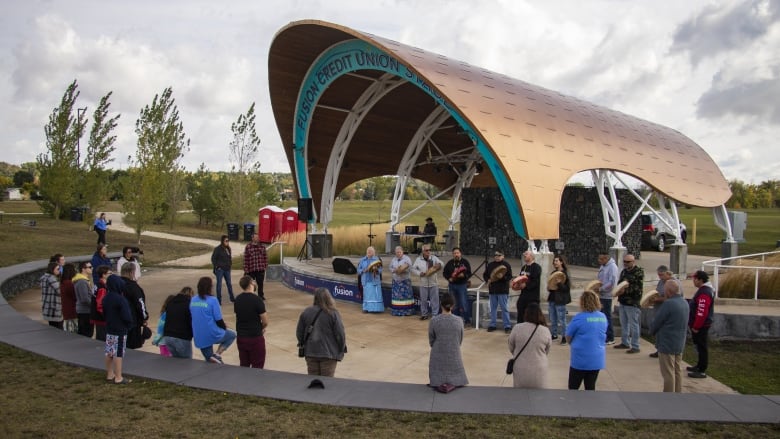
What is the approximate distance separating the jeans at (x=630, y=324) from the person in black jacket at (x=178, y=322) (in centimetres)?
652

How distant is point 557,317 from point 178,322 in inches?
244

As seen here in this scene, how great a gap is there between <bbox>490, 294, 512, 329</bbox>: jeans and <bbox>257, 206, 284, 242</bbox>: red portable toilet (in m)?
23.5

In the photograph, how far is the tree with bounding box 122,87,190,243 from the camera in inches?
1114

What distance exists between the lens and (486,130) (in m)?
11.3

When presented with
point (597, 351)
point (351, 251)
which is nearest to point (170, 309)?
point (597, 351)

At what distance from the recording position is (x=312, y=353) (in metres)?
6.07

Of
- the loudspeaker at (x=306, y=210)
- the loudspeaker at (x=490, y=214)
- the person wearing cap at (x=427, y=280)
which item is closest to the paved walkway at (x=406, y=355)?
the person wearing cap at (x=427, y=280)

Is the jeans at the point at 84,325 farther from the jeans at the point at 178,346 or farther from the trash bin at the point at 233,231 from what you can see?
the trash bin at the point at 233,231

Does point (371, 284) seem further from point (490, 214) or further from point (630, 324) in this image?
point (490, 214)

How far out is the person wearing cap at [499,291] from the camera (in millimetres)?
10195

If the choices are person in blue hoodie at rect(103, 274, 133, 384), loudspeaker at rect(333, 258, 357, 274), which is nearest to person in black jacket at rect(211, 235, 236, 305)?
loudspeaker at rect(333, 258, 357, 274)

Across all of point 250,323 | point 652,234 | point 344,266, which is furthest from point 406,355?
point 652,234

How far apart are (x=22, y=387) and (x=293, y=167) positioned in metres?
14.1

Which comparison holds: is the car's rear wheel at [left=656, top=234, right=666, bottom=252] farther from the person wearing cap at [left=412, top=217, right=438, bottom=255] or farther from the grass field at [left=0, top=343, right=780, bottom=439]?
the grass field at [left=0, top=343, right=780, bottom=439]
